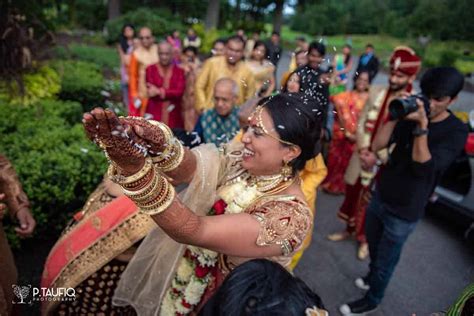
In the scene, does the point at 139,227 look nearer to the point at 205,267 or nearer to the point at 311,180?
the point at 205,267

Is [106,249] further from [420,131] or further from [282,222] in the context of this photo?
[420,131]

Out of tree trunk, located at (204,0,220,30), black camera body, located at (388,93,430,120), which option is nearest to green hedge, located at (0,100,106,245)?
black camera body, located at (388,93,430,120)

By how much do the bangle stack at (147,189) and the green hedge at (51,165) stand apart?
5.57 ft

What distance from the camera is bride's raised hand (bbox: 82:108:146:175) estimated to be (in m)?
0.99

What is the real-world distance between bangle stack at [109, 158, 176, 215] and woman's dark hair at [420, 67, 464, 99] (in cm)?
190

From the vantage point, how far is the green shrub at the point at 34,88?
4.18 meters

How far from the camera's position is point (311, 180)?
2.56 meters

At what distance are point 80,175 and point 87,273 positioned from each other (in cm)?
140

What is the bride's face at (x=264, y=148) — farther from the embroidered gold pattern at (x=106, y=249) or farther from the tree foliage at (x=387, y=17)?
the tree foliage at (x=387, y=17)

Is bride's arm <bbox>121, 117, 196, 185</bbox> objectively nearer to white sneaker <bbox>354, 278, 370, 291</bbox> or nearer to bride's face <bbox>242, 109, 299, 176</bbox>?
bride's face <bbox>242, 109, 299, 176</bbox>

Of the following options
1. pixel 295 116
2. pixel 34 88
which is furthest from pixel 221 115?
pixel 34 88

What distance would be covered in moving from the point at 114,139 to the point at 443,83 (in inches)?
81.6

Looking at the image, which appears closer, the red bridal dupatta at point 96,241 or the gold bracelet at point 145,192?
the gold bracelet at point 145,192

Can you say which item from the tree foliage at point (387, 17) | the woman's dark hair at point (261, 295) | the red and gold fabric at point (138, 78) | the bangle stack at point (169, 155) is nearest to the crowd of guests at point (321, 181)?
the woman's dark hair at point (261, 295)
